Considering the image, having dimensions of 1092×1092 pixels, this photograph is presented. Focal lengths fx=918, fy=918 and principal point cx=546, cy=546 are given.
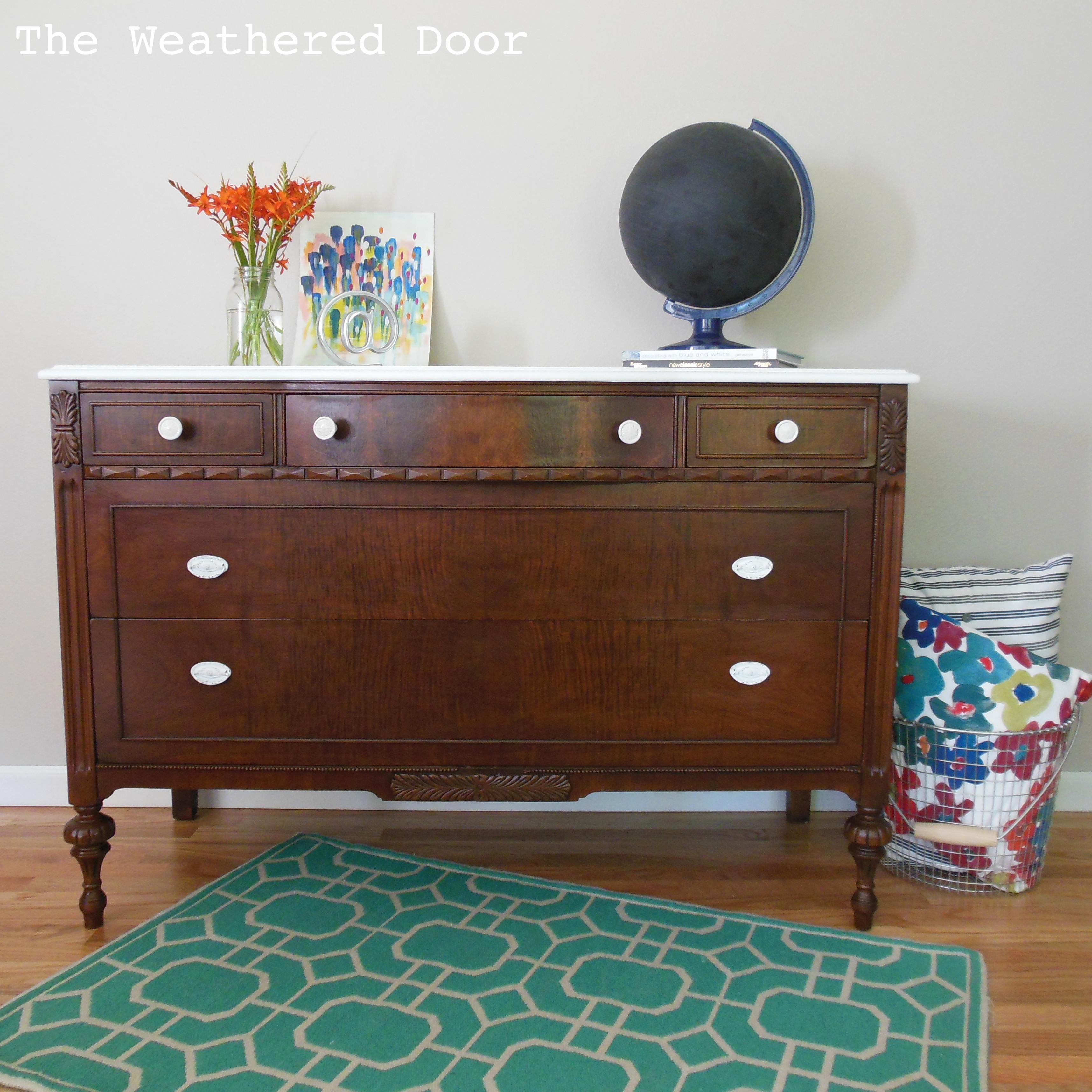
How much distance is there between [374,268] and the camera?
204cm

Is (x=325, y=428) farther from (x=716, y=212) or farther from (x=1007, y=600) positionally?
(x=1007, y=600)

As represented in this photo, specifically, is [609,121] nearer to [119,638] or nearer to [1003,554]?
A: [1003,554]

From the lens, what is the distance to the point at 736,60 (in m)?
1.99

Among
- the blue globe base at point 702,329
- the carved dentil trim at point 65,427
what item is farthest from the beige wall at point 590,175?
the carved dentil trim at point 65,427

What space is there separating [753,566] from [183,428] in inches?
38.6

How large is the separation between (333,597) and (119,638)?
1.25 ft

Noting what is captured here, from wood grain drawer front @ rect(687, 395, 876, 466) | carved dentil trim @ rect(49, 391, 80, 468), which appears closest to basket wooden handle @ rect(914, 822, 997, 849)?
wood grain drawer front @ rect(687, 395, 876, 466)

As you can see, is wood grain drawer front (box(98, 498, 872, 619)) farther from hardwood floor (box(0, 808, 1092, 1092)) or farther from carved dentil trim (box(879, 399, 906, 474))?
hardwood floor (box(0, 808, 1092, 1092))

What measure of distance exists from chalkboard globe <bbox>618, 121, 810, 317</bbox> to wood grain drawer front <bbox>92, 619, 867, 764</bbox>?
0.72 meters

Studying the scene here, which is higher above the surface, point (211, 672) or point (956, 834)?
point (211, 672)

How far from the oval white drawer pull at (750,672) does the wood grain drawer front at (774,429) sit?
13.6 inches

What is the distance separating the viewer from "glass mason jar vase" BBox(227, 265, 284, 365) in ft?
6.05

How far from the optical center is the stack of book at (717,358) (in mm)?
1682

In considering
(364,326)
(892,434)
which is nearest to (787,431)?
(892,434)
